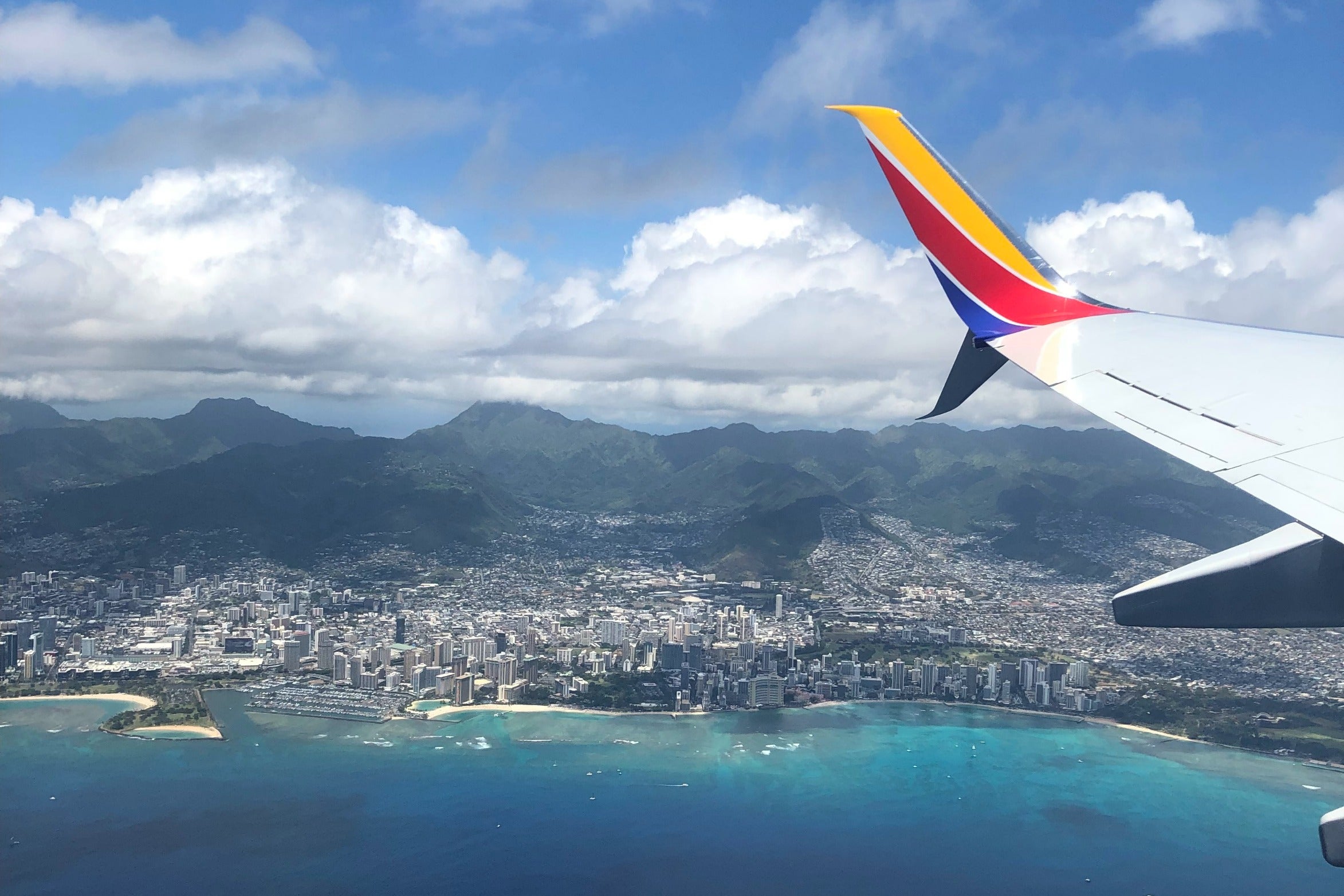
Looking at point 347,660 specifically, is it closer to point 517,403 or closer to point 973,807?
point 973,807

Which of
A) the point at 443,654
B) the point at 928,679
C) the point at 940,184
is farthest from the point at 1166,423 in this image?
the point at 443,654

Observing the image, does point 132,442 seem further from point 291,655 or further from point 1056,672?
point 1056,672

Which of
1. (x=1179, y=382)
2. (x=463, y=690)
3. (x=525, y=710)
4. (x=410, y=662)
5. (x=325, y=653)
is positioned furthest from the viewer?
(x=325, y=653)

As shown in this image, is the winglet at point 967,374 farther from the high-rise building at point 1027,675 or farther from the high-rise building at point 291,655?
the high-rise building at point 291,655

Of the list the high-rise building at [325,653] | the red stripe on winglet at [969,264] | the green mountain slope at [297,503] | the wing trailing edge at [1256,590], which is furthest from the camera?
the green mountain slope at [297,503]

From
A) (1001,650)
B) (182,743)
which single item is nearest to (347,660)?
(182,743)

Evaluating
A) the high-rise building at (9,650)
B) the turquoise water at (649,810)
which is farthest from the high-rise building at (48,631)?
the turquoise water at (649,810)
